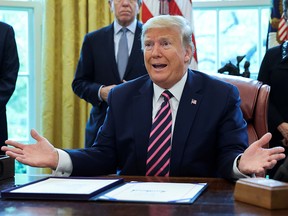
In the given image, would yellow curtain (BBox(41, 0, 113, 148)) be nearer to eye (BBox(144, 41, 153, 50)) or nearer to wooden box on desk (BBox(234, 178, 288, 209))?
eye (BBox(144, 41, 153, 50))

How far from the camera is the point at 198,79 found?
2.62 meters

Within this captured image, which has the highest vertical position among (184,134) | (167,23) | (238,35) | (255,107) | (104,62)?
(238,35)

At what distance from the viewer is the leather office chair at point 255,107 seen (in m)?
2.76

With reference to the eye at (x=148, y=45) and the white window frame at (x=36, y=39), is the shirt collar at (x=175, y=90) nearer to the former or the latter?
the eye at (x=148, y=45)

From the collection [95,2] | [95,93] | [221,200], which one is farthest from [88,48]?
[221,200]

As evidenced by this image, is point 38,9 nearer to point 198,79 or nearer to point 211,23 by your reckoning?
point 211,23

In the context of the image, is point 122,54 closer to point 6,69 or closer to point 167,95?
point 6,69

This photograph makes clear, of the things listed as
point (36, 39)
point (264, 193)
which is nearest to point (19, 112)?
point (36, 39)

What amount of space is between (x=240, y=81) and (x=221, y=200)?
1311mm

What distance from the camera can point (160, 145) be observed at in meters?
2.38

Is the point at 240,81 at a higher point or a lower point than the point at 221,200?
higher

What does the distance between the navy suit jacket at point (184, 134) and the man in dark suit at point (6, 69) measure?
154 cm

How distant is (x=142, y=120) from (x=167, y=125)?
131 mm

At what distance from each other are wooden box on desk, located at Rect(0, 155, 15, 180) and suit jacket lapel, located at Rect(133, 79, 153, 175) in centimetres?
57
